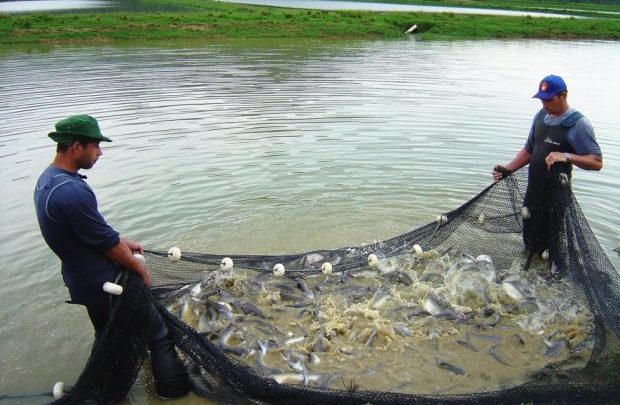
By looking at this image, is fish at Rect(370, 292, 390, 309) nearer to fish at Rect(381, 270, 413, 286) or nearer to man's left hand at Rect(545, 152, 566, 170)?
Result: fish at Rect(381, 270, 413, 286)

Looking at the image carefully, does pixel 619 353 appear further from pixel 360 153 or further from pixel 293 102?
pixel 293 102

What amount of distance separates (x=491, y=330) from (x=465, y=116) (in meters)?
12.0

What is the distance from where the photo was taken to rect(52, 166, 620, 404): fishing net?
16.1ft

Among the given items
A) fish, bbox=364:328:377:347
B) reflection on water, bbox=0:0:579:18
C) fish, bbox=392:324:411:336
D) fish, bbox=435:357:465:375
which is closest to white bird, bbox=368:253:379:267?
fish, bbox=392:324:411:336

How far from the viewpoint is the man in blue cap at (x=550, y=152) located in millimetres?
6441

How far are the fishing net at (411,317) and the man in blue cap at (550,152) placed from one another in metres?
0.04

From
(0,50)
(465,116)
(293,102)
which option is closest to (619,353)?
(465,116)

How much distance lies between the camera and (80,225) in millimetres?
4473

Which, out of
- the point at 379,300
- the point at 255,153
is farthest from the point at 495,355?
the point at 255,153

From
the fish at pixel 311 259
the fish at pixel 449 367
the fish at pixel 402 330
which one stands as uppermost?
the fish at pixel 311 259

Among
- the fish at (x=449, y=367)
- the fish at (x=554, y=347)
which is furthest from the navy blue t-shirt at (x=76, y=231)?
the fish at (x=554, y=347)

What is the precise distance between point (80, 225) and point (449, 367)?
12.5 feet

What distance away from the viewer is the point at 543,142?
6.94 meters

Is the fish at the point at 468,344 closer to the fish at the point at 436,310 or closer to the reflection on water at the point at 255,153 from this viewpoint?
the fish at the point at 436,310
